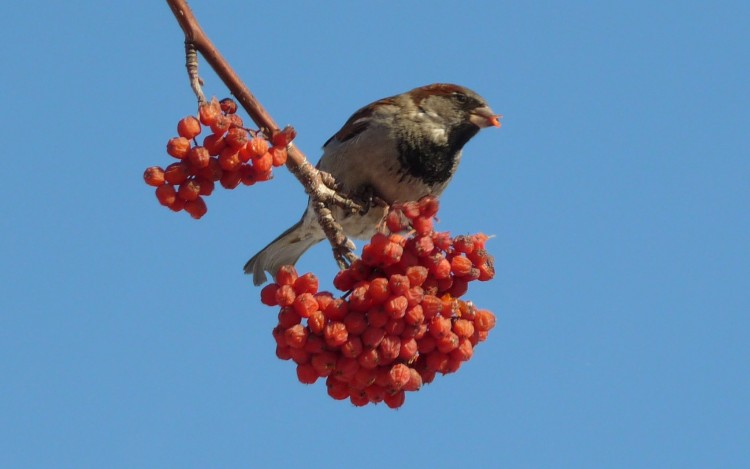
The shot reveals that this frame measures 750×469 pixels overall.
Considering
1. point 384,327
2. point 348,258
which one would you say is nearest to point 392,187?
point 348,258

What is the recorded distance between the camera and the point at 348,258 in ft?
11.2

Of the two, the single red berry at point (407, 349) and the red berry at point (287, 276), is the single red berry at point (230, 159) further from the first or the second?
the single red berry at point (407, 349)

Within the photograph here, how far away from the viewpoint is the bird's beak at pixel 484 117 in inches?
217

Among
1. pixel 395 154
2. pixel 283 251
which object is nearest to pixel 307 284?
pixel 395 154

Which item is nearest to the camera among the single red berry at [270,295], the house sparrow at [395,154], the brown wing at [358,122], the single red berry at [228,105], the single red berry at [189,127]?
the single red berry at [189,127]

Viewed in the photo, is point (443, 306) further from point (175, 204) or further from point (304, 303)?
point (175, 204)

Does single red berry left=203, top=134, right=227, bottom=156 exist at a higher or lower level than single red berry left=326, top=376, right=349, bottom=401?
higher

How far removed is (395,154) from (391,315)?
264 centimetres

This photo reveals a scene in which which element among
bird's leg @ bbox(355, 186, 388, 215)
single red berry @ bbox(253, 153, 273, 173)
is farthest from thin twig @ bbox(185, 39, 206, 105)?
bird's leg @ bbox(355, 186, 388, 215)

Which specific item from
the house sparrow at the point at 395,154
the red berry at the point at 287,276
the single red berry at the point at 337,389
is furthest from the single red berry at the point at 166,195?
the house sparrow at the point at 395,154

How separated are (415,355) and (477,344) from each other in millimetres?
338

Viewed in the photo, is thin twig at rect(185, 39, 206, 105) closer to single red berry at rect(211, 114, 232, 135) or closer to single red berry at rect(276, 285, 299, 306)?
single red berry at rect(211, 114, 232, 135)

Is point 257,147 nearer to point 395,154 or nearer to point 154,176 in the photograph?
point 154,176

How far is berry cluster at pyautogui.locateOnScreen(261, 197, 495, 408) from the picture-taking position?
307cm
